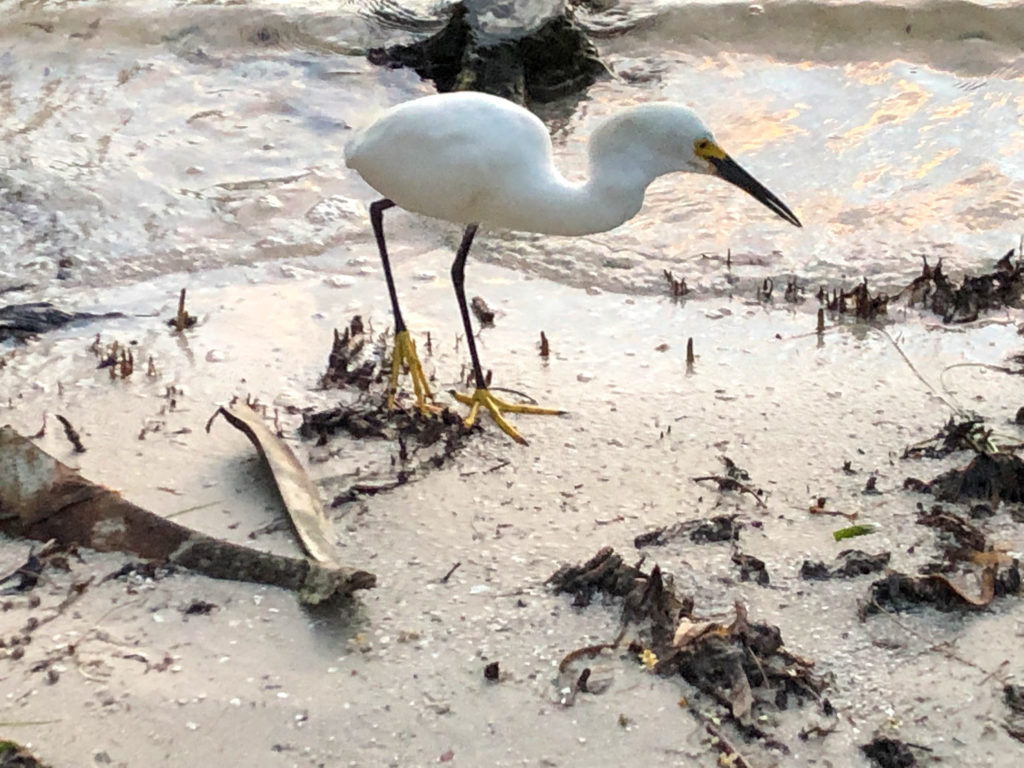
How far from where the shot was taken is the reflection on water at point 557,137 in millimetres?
5047

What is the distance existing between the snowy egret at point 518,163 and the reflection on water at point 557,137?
1166mm

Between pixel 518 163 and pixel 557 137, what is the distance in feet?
9.91

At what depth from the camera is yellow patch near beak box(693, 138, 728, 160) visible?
3582mm

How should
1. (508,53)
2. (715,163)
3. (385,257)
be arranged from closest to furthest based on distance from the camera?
(715,163) < (385,257) < (508,53)

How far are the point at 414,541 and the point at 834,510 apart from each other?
1.12m

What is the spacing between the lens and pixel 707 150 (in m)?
3.60

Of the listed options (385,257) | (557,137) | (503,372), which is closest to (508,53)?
(557,137)

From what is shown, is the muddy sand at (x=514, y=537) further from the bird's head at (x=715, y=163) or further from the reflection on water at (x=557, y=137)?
the bird's head at (x=715, y=163)

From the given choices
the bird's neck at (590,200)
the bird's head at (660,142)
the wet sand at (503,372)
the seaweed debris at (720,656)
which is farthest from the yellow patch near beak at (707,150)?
the seaweed debris at (720,656)

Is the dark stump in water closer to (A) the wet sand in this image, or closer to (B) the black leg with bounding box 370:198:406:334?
(A) the wet sand

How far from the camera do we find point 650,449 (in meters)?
3.44

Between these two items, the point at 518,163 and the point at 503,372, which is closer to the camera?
the point at 518,163

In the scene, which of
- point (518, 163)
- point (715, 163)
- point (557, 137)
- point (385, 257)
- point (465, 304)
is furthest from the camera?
point (557, 137)

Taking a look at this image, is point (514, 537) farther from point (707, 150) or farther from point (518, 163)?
point (707, 150)
